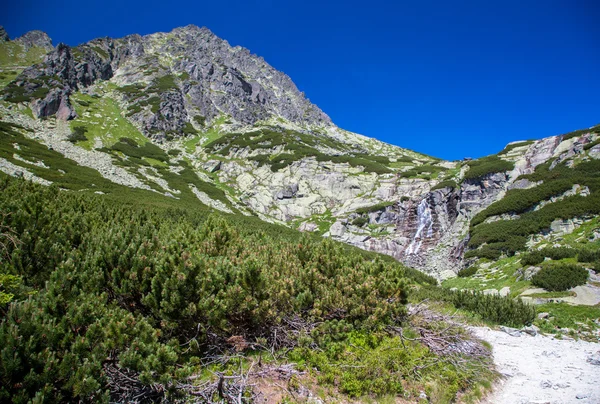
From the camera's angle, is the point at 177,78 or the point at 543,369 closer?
the point at 543,369

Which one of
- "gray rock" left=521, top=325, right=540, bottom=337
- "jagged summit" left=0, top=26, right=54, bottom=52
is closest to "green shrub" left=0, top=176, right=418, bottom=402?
"gray rock" left=521, top=325, right=540, bottom=337

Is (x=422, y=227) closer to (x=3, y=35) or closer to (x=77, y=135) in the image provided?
(x=77, y=135)

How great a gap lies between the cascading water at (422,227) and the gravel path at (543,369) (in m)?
26.4

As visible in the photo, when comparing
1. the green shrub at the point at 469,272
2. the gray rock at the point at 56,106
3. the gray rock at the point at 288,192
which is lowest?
the green shrub at the point at 469,272

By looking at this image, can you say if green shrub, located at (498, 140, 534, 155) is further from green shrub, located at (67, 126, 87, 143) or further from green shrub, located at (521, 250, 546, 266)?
green shrub, located at (67, 126, 87, 143)

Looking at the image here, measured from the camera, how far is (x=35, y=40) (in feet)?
442

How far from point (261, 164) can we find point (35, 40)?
148472mm

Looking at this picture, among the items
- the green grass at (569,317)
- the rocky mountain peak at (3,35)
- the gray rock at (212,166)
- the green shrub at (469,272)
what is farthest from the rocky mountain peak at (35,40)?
the green grass at (569,317)

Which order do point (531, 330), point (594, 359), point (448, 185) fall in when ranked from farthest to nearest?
point (448, 185) < point (531, 330) < point (594, 359)

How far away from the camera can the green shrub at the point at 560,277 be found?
489 inches

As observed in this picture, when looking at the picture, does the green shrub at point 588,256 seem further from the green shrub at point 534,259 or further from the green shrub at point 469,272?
the green shrub at point 469,272

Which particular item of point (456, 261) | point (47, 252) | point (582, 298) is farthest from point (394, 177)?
point (47, 252)

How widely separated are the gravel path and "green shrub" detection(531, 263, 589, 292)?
16.4 ft

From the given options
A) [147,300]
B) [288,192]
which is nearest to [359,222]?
[288,192]
